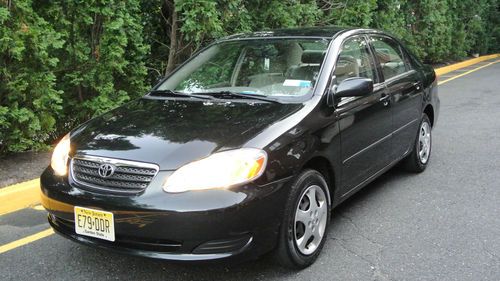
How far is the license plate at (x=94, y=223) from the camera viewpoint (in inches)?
119

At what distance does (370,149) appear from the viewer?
4.30 m

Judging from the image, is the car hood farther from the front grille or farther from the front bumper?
the front bumper

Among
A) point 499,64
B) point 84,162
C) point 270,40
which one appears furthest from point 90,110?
point 499,64

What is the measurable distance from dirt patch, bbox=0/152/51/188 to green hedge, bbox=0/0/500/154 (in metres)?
0.12

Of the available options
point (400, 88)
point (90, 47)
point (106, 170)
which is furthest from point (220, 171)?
point (90, 47)

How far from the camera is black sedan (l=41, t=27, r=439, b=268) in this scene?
2.94m

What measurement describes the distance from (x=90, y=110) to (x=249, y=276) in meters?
3.99

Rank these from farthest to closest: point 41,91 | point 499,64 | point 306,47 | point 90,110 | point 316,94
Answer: point 499,64, point 90,110, point 41,91, point 306,47, point 316,94

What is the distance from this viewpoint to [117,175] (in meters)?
3.08

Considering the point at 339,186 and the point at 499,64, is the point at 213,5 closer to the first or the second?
the point at 339,186

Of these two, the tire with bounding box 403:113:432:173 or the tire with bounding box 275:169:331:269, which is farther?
the tire with bounding box 403:113:432:173

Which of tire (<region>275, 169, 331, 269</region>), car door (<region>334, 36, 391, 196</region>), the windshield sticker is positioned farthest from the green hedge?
tire (<region>275, 169, 331, 269</region>)

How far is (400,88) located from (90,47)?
3675 millimetres

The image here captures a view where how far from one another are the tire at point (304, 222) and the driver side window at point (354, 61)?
96 centimetres
